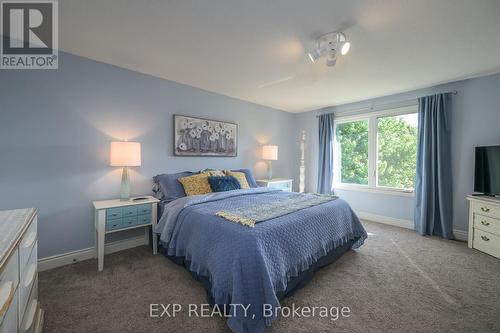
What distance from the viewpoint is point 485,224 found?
8.82ft

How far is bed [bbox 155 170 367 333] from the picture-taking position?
1.44 metres

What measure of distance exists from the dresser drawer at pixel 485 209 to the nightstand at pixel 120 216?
13.5ft

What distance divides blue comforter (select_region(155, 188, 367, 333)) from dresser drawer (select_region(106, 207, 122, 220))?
0.44 metres

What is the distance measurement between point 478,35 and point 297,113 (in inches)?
137

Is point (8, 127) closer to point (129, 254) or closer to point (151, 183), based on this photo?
point (151, 183)

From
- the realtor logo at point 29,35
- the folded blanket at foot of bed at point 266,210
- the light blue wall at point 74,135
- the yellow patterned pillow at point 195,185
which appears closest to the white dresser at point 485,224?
the folded blanket at foot of bed at point 266,210

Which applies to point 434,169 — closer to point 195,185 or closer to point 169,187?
point 195,185

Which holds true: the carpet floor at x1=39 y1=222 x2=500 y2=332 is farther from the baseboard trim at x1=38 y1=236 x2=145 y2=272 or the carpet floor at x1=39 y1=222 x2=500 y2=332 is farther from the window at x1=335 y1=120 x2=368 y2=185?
the window at x1=335 y1=120 x2=368 y2=185

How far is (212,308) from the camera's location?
1705mm

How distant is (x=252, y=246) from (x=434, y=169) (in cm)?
339

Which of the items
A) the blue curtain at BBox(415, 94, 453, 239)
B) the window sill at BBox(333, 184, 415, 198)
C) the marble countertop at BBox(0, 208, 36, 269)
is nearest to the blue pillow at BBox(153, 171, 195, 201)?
the marble countertop at BBox(0, 208, 36, 269)

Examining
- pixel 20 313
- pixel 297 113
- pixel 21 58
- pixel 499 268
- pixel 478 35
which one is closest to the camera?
pixel 20 313

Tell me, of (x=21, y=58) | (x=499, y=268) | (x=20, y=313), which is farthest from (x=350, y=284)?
(x=21, y=58)

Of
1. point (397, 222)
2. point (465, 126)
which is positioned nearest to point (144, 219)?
point (397, 222)
